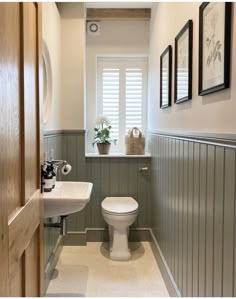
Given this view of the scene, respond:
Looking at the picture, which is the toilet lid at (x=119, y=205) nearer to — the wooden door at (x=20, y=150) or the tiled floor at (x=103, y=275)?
the tiled floor at (x=103, y=275)

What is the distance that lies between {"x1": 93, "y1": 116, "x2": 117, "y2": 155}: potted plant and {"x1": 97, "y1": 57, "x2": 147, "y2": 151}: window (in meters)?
0.22

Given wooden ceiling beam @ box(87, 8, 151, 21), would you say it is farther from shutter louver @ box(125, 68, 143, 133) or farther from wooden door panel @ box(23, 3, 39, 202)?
wooden door panel @ box(23, 3, 39, 202)

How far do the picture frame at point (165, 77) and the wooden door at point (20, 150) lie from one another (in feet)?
4.20

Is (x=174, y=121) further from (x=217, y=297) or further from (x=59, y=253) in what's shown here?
(x=59, y=253)

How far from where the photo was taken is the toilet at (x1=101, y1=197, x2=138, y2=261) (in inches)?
116

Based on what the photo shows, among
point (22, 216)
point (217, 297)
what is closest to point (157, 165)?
point (217, 297)

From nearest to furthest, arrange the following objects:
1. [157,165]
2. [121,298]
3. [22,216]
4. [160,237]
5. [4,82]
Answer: [4,82], [22,216], [121,298], [160,237], [157,165]

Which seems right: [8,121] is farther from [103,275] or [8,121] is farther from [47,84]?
[103,275]

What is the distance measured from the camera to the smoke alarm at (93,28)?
12.2 feet

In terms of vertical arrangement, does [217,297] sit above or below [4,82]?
below

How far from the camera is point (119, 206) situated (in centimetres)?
308

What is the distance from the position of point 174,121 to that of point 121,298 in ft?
4.42

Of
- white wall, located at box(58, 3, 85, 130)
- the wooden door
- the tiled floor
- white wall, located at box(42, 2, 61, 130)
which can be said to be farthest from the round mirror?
the tiled floor

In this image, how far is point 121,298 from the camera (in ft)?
7.38
